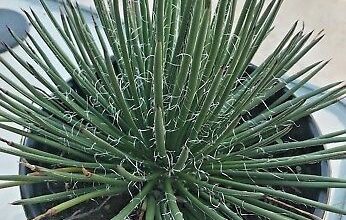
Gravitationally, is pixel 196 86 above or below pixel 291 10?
below

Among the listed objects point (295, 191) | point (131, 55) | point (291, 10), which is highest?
point (291, 10)

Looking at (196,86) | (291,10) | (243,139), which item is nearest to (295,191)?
(243,139)

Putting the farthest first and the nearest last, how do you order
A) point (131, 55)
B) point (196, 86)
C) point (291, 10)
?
point (291, 10) → point (131, 55) → point (196, 86)

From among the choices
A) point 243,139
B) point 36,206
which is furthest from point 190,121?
point 36,206

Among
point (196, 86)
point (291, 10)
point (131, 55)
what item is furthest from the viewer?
point (291, 10)

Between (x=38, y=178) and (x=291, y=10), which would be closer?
(x=38, y=178)

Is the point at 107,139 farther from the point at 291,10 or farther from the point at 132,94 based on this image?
the point at 291,10

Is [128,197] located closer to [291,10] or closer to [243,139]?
[243,139]
